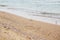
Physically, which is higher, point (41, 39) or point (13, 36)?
point (13, 36)

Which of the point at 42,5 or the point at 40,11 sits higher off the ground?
the point at 40,11

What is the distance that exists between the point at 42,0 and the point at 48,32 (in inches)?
410

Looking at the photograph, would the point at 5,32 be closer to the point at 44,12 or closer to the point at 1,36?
the point at 1,36

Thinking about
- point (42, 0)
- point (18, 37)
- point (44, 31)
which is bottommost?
point (42, 0)

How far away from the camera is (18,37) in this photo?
5219mm

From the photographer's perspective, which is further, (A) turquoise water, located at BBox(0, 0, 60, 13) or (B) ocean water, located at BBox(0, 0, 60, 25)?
(A) turquoise water, located at BBox(0, 0, 60, 13)

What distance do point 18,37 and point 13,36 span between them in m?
0.15

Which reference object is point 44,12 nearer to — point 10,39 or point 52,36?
point 52,36

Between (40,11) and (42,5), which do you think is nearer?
(40,11)

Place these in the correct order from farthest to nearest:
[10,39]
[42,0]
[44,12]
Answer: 1. [42,0]
2. [44,12]
3. [10,39]

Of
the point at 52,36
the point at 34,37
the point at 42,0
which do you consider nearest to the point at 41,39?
the point at 34,37

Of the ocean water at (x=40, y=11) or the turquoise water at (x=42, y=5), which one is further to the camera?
the turquoise water at (x=42, y=5)

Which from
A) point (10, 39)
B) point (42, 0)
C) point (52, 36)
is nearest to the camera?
point (10, 39)

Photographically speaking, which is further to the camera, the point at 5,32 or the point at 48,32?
the point at 48,32
